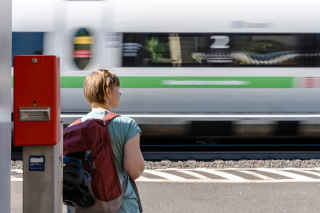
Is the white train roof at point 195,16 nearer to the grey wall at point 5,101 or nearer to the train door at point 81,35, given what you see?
the train door at point 81,35

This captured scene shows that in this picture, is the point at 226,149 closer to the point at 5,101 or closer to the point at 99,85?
the point at 99,85

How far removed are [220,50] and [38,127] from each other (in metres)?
5.01

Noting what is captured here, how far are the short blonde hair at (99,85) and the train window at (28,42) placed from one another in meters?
4.64

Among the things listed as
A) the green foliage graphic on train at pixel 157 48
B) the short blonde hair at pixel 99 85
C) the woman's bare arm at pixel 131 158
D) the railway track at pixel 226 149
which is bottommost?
the railway track at pixel 226 149

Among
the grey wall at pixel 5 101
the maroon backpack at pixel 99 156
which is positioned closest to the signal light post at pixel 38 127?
the maroon backpack at pixel 99 156

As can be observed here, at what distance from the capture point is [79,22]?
20.0 feet

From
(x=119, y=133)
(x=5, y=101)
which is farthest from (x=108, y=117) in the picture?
(x=5, y=101)

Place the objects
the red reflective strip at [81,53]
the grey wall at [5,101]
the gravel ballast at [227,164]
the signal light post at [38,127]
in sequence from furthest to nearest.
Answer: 1. the red reflective strip at [81,53]
2. the gravel ballast at [227,164]
3. the grey wall at [5,101]
4. the signal light post at [38,127]

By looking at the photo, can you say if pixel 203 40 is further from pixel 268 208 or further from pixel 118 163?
pixel 118 163

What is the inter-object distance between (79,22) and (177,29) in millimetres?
1642

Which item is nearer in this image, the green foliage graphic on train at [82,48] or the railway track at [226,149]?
the railway track at [226,149]

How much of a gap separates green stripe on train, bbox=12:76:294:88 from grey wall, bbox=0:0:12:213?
4256 millimetres

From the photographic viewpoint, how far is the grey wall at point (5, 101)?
177 cm

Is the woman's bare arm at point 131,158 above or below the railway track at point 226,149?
above
